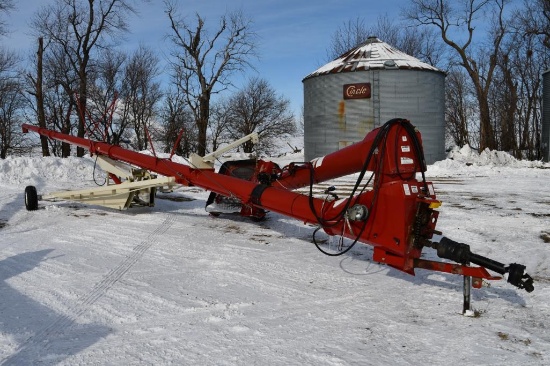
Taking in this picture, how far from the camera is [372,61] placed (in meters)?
19.2

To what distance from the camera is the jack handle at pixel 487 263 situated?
3.24m

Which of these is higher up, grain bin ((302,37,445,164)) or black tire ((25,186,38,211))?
grain bin ((302,37,445,164))

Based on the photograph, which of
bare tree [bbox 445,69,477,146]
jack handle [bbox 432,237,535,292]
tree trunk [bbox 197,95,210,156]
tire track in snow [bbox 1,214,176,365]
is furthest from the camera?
bare tree [bbox 445,69,477,146]

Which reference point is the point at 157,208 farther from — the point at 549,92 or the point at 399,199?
the point at 549,92

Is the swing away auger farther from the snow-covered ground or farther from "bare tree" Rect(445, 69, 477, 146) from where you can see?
"bare tree" Rect(445, 69, 477, 146)

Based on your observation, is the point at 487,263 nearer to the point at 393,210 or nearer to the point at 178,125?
the point at 393,210

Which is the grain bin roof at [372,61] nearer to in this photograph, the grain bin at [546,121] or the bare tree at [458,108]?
the grain bin at [546,121]

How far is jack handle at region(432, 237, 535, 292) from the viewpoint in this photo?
3242mm

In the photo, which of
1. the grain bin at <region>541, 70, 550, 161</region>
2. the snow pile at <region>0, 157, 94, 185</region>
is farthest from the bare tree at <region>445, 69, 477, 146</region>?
the snow pile at <region>0, 157, 94, 185</region>

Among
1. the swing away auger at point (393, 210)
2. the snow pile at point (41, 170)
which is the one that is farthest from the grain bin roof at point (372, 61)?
the swing away auger at point (393, 210)

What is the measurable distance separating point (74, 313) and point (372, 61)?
58.3ft

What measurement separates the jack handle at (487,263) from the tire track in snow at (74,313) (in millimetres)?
2926

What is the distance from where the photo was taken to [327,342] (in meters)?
3.17

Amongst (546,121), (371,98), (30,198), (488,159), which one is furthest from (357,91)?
(30,198)
